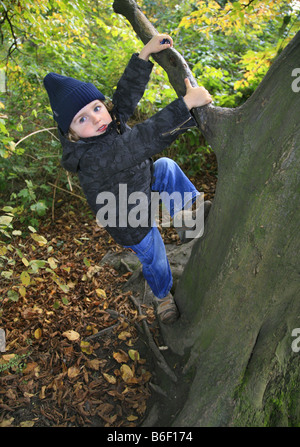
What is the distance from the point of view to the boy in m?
1.99

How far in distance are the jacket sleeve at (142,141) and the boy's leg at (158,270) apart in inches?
25.8

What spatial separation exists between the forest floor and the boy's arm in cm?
153

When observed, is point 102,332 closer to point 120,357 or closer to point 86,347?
point 86,347

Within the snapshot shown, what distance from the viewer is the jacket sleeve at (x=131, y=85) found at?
232 centimetres

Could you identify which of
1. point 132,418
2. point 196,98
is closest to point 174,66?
point 196,98

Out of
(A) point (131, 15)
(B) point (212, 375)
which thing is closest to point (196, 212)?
(B) point (212, 375)

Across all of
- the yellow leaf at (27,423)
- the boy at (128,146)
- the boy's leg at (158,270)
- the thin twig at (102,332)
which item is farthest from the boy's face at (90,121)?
the yellow leaf at (27,423)

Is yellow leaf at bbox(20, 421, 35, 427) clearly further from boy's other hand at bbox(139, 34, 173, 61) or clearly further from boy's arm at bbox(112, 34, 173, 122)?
boy's other hand at bbox(139, 34, 173, 61)

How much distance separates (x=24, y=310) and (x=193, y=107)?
8.99 feet

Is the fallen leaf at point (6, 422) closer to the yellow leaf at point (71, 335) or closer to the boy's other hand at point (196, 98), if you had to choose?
the yellow leaf at point (71, 335)

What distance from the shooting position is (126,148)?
6.67 ft

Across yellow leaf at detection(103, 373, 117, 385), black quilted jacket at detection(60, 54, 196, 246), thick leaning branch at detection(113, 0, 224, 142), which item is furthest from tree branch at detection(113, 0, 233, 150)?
yellow leaf at detection(103, 373, 117, 385)

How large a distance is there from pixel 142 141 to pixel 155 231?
827 millimetres
